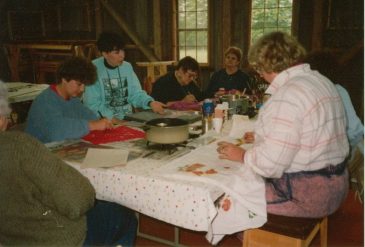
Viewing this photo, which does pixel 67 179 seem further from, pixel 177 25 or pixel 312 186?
pixel 177 25

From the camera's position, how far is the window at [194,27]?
264 inches

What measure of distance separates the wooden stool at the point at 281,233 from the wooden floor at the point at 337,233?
2.59 feet

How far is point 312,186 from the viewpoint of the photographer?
1733 millimetres

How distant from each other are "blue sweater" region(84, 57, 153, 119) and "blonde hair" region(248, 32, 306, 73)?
169 centimetres

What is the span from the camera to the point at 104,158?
1931 millimetres

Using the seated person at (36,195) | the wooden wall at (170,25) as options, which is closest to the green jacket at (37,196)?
the seated person at (36,195)

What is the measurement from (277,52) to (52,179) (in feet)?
3.73

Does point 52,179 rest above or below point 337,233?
above

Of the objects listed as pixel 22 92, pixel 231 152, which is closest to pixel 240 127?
pixel 231 152

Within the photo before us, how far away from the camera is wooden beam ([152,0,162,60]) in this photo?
22.9 ft

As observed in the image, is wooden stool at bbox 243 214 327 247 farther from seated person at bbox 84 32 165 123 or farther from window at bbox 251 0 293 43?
window at bbox 251 0 293 43

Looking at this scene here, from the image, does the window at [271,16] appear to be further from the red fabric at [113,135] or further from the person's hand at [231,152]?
the person's hand at [231,152]

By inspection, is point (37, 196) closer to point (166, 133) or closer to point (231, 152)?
point (166, 133)

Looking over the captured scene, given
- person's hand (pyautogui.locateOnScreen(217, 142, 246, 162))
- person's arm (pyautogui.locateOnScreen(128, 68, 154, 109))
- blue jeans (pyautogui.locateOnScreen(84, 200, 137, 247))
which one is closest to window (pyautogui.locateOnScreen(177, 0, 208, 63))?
person's arm (pyautogui.locateOnScreen(128, 68, 154, 109))
